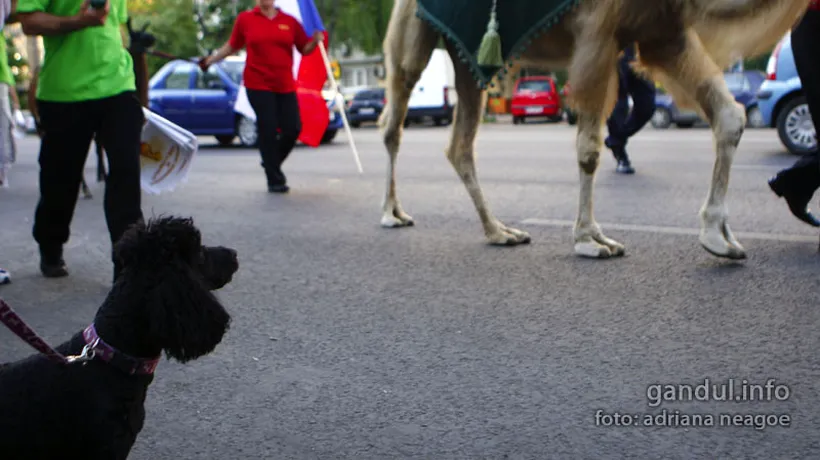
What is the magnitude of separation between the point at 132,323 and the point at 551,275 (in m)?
3.13

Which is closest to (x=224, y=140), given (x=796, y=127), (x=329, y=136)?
(x=329, y=136)

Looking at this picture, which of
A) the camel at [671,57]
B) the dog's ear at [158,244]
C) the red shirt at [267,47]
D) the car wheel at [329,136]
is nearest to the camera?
the dog's ear at [158,244]

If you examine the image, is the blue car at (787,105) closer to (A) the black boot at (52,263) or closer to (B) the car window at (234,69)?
(A) the black boot at (52,263)

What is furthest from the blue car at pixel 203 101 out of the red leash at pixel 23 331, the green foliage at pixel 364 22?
the green foliage at pixel 364 22

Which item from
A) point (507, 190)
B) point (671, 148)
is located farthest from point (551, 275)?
point (671, 148)

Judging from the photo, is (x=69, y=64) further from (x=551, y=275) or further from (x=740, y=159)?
(x=740, y=159)

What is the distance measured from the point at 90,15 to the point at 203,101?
1354cm

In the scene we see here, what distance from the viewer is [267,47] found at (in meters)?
9.25

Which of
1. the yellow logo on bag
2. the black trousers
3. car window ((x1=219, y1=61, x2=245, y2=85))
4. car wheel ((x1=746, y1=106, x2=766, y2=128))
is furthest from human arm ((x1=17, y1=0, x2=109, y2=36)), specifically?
car wheel ((x1=746, y1=106, x2=766, y2=128))

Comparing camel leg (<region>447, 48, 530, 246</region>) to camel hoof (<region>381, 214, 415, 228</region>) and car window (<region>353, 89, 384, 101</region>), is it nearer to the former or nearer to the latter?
camel hoof (<region>381, 214, 415, 228</region>)

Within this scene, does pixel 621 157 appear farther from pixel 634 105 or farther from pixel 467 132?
pixel 467 132

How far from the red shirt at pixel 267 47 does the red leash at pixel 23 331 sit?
7252 mm

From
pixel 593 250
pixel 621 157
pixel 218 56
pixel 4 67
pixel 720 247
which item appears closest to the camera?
pixel 720 247

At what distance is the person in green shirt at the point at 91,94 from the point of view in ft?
15.0
